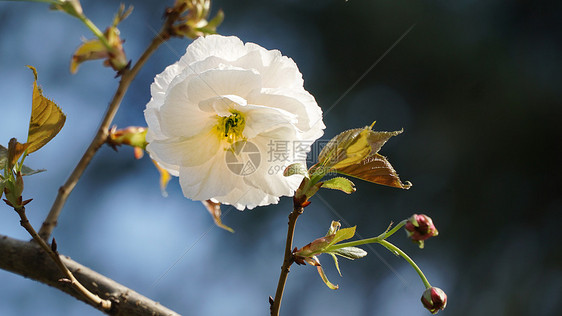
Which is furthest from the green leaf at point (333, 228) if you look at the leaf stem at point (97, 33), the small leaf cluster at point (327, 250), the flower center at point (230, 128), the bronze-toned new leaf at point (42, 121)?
the leaf stem at point (97, 33)

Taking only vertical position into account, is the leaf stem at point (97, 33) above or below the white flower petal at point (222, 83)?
below

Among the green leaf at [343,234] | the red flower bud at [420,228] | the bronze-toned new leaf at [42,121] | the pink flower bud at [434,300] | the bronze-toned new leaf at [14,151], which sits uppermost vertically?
the red flower bud at [420,228]

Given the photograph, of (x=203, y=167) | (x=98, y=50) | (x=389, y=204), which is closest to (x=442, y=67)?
(x=389, y=204)

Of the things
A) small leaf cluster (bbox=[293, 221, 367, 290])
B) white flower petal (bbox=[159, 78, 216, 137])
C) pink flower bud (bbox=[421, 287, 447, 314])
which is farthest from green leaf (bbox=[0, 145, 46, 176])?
pink flower bud (bbox=[421, 287, 447, 314])

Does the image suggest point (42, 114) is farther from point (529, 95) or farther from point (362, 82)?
point (529, 95)

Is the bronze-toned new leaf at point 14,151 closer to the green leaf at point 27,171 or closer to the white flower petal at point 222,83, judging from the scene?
the green leaf at point 27,171

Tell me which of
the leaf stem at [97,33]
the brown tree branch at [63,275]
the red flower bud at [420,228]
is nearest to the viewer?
the red flower bud at [420,228]

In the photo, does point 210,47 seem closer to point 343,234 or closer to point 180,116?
point 180,116
